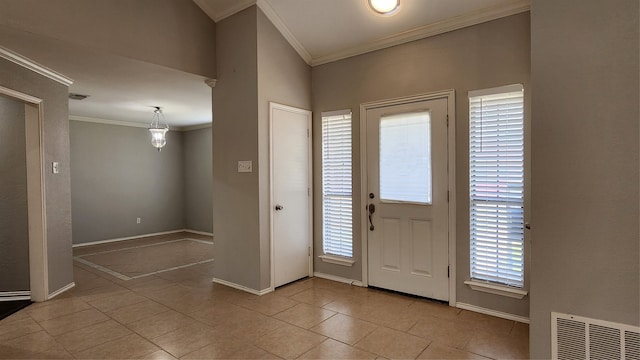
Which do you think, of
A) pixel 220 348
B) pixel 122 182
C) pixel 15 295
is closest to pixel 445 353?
pixel 220 348

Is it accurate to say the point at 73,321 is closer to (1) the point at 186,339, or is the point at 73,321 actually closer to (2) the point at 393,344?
(1) the point at 186,339

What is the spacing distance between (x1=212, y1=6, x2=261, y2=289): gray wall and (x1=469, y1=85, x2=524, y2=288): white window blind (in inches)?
86.5

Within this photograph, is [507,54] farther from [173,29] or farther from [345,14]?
[173,29]

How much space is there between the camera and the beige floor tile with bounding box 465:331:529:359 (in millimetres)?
2549

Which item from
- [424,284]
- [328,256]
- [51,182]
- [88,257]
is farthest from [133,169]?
[424,284]

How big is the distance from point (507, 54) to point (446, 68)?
54 cm

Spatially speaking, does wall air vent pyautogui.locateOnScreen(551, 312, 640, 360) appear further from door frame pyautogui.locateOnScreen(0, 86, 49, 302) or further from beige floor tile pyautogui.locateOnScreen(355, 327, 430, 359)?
door frame pyautogui.locateOnScreen(0, 86, 49, 302)

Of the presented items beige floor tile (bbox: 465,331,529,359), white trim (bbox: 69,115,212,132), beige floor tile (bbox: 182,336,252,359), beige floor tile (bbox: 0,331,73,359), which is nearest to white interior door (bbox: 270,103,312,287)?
beige floor tile (bbox: 182,336,252,359)

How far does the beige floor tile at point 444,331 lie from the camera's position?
2.75m

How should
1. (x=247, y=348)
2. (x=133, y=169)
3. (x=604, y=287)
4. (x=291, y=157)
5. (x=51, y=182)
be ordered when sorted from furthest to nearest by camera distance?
(x=133, y=169)
(x=291, y=157)
(x=51, y=182)
(x=247, y=348)
(x=604, y=287)

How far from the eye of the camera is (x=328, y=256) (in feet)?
14.3

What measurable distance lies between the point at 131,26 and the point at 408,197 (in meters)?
3.20

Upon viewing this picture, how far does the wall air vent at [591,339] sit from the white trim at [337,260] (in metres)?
2.39

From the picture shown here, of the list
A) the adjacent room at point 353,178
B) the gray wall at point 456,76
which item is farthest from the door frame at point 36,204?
the gray wall at point 456,76
